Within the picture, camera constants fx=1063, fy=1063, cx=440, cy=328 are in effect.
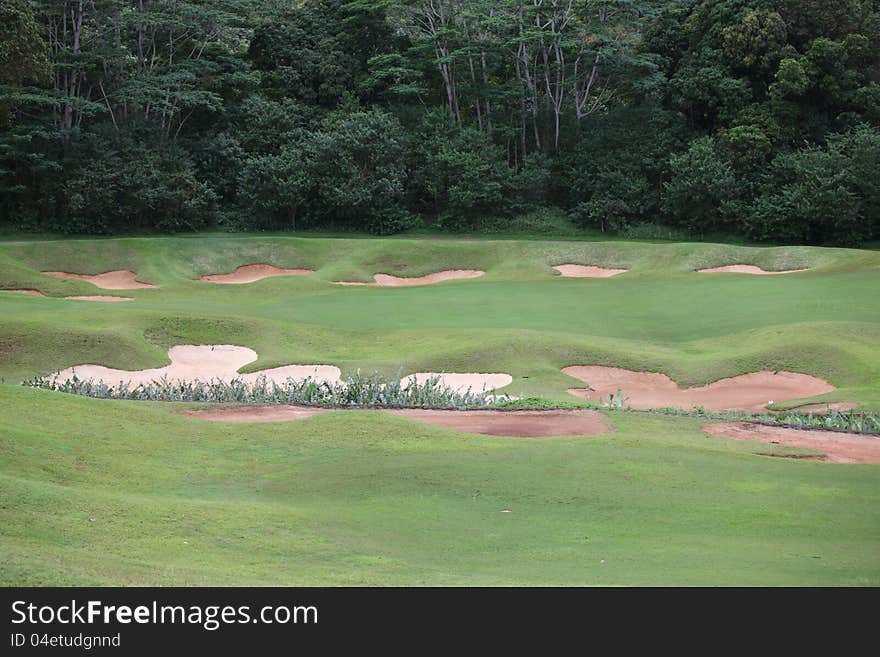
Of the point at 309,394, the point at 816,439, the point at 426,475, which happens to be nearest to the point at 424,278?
the point at 309,394

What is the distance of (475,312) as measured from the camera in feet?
96.3

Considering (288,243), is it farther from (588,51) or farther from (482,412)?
(482,412)

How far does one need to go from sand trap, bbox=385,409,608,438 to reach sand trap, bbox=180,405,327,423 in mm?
1387

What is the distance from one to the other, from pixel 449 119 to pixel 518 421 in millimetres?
35271

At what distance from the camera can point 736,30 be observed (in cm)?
4588

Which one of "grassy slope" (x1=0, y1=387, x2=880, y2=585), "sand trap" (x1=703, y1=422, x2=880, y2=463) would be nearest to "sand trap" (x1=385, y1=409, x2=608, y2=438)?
"grassy slope" (x1=0, y1=387, x2=880, y2=585)

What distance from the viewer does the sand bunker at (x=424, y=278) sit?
37562 mm

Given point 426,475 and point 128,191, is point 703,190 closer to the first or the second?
point 128,191

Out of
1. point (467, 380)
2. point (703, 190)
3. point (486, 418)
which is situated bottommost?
point (467, 380)

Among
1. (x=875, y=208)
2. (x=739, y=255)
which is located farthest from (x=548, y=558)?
(x=875, y=208)

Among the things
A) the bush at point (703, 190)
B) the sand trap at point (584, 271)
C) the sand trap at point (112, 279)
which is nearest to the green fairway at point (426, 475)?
the sand trap at point (112, 279)

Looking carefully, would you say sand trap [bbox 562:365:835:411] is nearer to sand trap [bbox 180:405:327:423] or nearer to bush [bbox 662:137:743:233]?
sand trap [bbox 180:405:327:423]

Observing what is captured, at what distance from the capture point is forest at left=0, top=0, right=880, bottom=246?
44.4 meters

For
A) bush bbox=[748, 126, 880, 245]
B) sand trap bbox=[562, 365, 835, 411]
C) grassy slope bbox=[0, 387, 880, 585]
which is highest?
bush bbox=[748, 126, 880, 245]
